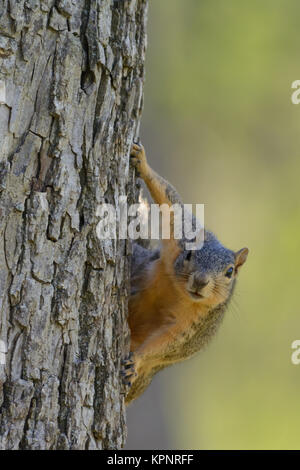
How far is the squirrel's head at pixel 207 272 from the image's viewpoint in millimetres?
4086

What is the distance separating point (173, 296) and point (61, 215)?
55.1 inches

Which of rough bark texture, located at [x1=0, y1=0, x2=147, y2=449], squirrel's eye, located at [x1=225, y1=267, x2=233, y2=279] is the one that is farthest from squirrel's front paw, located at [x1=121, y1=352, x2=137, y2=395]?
squirrel's eye, located at [x1=225, y1=267, x2=233, y2=279]

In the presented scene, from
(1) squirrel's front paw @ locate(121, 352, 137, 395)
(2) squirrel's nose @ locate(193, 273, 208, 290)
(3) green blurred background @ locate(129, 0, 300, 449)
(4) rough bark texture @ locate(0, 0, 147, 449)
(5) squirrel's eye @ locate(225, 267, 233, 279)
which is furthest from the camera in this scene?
(3) green blurred background @ locate(129, 0, 300, 449)

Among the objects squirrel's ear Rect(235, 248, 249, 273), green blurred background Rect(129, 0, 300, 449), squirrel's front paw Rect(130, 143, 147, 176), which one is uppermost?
green blurred background Rect(129, 0, 300, 449)

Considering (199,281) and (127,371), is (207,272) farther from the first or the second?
(127,371)

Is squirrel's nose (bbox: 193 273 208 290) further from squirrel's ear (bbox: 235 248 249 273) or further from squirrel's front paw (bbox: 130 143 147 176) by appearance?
squirrel's front paw (bbox: 130 143 147 176)

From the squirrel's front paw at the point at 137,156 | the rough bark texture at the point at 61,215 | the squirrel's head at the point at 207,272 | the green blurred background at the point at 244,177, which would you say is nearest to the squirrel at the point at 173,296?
the squirrel's head at the point at 207,272

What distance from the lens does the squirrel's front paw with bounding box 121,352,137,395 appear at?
3.51 metres

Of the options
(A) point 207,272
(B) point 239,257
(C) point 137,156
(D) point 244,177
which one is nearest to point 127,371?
(A) point 207,272

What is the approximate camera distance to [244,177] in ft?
34.7

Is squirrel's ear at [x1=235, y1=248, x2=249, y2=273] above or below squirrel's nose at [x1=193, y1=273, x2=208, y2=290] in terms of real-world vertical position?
above

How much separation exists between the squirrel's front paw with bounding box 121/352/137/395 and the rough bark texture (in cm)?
13
